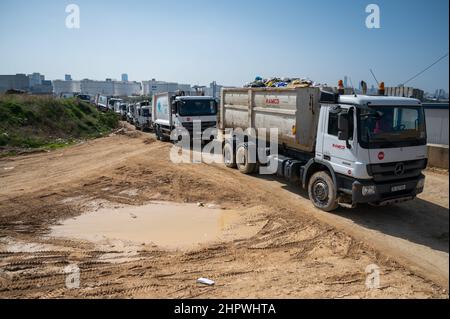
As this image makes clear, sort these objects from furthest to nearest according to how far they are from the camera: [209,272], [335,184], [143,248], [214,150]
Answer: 1. [214,150]
2. [335,184]
3. [143,248]
4. [209,272]

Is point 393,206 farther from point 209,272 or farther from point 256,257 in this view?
point 209,272

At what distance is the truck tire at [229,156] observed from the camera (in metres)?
12.8

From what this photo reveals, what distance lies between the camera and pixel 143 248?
6430 millimetres

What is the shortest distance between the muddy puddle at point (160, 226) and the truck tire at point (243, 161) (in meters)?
3.38

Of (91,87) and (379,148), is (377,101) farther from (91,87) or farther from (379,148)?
(91,87)

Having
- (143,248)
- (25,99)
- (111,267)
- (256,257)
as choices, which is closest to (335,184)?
(256,257)

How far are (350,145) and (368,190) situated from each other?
985 millimetres

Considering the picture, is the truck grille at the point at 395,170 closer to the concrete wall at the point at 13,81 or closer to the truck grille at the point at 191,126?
the truck grille at the point at 191,126

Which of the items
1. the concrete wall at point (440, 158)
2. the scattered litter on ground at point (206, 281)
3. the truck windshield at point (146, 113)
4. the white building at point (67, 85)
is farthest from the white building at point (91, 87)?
the concrete wall at point (440, 158)

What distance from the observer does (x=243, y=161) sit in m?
12.1

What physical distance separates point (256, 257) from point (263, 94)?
5.87 m

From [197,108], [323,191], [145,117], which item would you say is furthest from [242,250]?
[145,117]

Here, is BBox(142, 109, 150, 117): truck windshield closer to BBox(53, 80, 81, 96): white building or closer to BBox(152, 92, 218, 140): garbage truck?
BBox(152, 92, 218, 140): garbage truck
